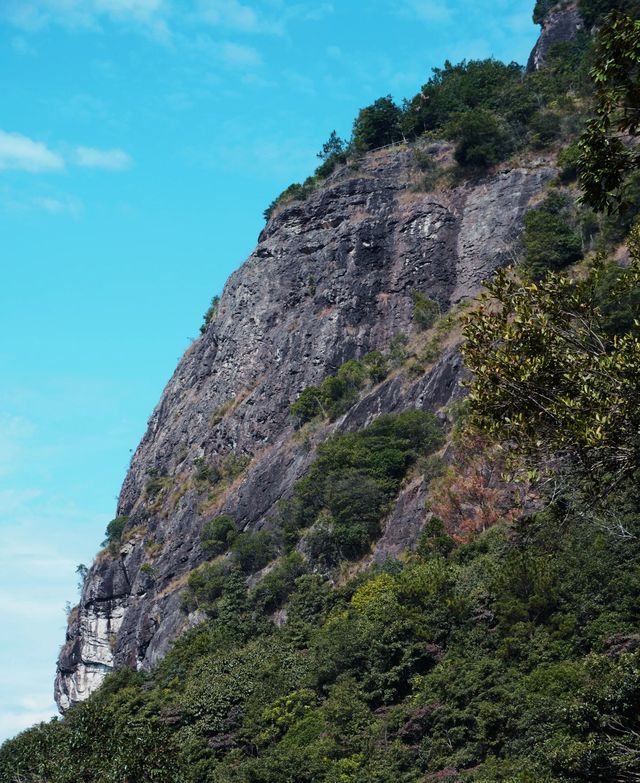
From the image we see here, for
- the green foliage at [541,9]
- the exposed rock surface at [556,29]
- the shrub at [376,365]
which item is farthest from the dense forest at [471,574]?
the green foliage at [541,9]

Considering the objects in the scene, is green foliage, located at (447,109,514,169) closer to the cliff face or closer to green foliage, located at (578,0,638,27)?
the cliff face

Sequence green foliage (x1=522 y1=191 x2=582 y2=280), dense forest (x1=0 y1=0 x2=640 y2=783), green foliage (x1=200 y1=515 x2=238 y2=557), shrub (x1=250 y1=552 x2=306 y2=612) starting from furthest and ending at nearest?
green foliage (x1=200 y1=515 x2=238 y2=557) < green foliage (x1=522 y1=191 x2=582 y2=280) < shrub (x1=250 y1=552 x2=306 y2=612) < dense forest (x1=0 y1=0 x2=640 y2=783)

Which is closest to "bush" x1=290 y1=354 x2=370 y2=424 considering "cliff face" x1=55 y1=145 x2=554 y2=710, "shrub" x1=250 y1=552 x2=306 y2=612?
"cliff face" x1=55 y1=145 x2=554 y2=710

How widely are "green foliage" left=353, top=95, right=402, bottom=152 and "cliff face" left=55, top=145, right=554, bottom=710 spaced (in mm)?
1929

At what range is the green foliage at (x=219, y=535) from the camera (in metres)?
59.6

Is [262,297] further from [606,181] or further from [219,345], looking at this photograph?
[606,181]

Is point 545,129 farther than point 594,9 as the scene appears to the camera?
No

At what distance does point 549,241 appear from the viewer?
56.0 metres

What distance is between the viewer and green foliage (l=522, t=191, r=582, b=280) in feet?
181

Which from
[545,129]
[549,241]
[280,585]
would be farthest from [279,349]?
[545,129]

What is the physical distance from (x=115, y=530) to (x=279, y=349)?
21.8 m

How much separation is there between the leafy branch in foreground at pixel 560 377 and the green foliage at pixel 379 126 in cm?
6948

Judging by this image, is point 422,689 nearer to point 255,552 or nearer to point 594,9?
point 255,552

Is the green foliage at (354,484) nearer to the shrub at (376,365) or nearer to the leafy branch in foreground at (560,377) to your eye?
the shrub at (376,365)
